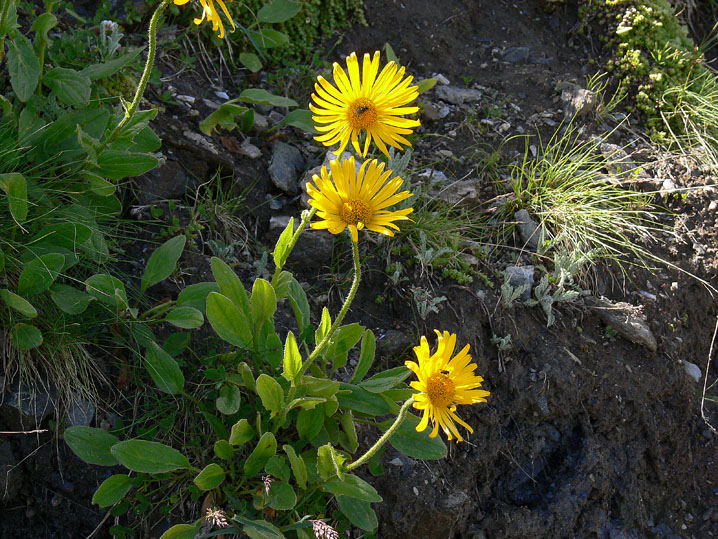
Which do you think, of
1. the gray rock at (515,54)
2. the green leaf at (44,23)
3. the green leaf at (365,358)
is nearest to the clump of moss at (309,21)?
the gray rock at (515,54)

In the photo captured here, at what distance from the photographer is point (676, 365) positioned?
3.21 m

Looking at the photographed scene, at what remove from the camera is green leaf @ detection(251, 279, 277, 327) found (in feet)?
7.23

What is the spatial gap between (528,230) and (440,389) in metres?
1.74

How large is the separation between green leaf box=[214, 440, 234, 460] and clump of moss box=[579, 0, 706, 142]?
3.13 m

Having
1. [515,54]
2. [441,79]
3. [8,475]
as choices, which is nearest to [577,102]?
[515,54]

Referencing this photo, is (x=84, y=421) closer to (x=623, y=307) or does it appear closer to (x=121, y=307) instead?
(x=121, y=307)

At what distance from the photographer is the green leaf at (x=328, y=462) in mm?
1915

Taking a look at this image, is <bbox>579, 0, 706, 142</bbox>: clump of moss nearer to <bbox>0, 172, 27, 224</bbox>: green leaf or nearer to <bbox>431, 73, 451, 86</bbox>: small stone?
<bbox>431, 73, 451, 86</bbox>: small stone

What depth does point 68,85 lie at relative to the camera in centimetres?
254

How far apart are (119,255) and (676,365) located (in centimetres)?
265

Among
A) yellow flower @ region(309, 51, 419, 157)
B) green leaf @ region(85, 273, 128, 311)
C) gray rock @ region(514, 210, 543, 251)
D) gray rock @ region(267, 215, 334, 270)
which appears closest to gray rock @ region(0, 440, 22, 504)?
green leaf @ region(85, 273, 128, 311)

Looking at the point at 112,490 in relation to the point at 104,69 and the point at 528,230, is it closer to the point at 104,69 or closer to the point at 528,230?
the point at 104,69

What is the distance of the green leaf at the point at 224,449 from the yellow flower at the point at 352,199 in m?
0.84

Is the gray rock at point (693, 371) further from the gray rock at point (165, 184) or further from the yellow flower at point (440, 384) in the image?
the gray rock at point (165, 184)
